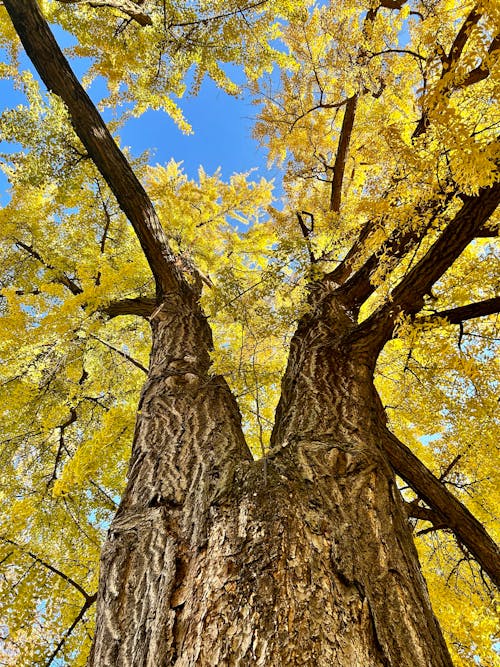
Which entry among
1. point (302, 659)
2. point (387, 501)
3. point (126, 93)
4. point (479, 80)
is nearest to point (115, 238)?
point (126, 93)

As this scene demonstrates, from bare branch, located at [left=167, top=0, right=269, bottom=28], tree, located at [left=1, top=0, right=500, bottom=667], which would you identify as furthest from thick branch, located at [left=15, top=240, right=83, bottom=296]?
bare branch, located at [left=167, top=0, right=269, bottom=28]

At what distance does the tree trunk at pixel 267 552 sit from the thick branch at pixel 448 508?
0.47 m

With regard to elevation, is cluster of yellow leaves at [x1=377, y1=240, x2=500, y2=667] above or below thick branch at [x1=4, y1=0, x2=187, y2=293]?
below

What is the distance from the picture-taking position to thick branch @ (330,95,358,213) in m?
5.10

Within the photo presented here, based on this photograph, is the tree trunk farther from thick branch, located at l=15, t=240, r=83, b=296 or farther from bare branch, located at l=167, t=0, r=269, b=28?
bare branch, located at l=167, t=0, r=269, b=28

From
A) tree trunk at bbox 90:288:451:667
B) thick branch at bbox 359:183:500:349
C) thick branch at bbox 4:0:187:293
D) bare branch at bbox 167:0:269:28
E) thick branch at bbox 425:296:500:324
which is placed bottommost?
tree trunk at bbox 90:288:451:667

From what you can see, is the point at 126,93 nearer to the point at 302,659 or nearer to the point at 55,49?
the point at 55,49

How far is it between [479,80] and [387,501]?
4017 millimetres

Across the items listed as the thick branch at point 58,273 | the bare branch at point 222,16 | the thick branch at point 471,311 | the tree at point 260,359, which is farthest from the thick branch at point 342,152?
the thick branch at point 58,273

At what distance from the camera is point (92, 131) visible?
130 inches

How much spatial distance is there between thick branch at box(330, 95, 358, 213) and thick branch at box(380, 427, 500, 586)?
3740mm

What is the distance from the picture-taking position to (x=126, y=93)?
5.32 meters

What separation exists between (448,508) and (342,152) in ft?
14.6

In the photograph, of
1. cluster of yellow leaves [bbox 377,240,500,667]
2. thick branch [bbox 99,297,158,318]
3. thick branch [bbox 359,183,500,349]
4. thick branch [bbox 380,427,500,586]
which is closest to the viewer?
thick branch [bbox 359,183,500,349]
